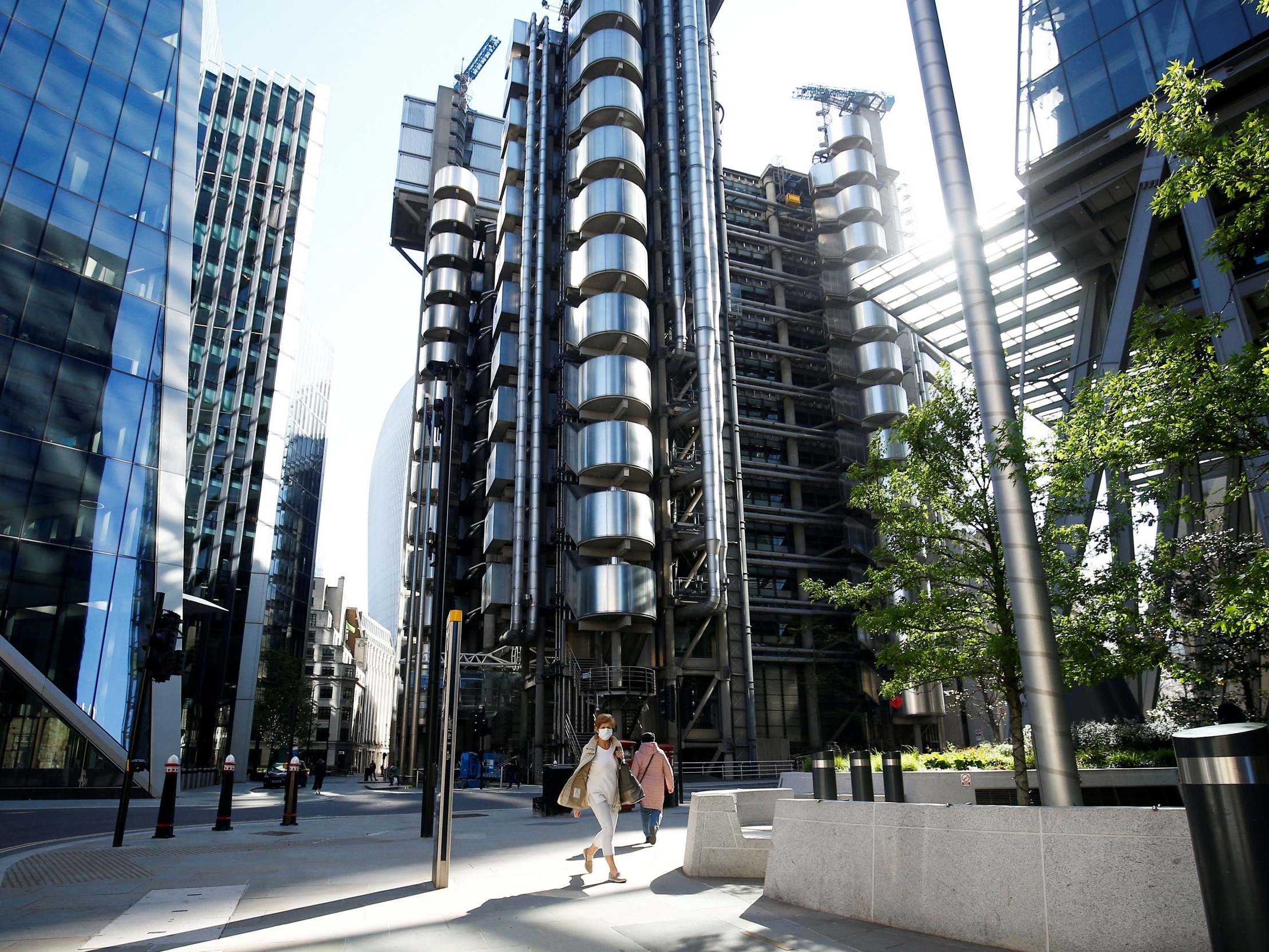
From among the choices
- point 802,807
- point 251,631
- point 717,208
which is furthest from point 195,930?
point 251,631

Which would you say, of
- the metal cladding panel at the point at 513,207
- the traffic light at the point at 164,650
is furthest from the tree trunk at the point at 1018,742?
the metal cladding panel at the point at 513,207

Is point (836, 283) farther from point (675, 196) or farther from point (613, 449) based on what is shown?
point (613, 449)

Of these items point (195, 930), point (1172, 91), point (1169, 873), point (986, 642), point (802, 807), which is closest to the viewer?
point (1169, 873)

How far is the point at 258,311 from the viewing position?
6425 centimetres

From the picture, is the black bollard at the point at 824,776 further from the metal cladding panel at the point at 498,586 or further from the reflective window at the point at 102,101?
the metal cladding panel at the point at 498,586

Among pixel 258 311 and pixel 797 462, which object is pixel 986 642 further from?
pixel 258 311

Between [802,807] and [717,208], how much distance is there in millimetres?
51635

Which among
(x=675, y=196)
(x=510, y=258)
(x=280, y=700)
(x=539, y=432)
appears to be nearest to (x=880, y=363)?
(x=675, y=196)

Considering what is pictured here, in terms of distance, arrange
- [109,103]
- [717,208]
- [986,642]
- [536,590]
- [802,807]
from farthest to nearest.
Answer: [717,208], [536,590], [109,103], [986,642], [802,807]

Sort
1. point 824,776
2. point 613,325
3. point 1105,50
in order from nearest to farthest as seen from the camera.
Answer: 1. point 824,776
2. point 1105,50
3. point 613,325

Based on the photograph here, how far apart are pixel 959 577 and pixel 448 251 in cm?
5907

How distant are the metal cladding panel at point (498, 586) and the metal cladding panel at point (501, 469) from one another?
494cm

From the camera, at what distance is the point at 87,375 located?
93.0 feet

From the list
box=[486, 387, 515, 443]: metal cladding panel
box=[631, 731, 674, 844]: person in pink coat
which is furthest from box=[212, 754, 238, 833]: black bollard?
box=[486, 387, 515, 443]: metal cladding panel
